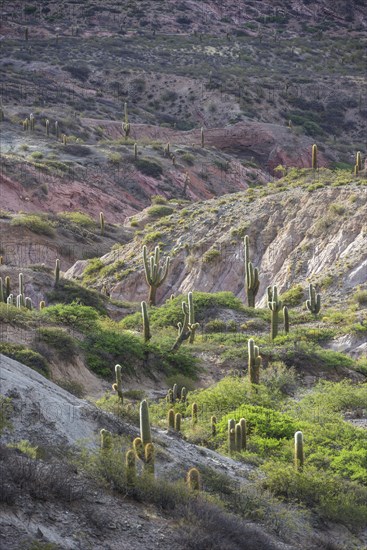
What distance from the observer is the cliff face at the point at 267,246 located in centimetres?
3912

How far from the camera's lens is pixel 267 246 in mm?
42750

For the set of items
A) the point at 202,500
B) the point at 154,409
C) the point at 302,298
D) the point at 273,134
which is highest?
the point at 202,500

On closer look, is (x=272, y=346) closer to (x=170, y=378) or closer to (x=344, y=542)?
(x=170, y=378)

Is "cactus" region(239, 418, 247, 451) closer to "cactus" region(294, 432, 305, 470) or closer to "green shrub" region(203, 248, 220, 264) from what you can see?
"cactus" region(294, 432, 305, 470)

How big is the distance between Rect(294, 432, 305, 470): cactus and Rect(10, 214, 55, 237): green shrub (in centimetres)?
3284

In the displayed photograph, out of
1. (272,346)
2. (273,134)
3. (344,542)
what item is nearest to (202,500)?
(344,542)

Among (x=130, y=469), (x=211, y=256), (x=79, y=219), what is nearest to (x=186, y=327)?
(x=130, y=469)

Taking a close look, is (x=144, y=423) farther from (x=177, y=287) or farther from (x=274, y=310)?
(x=177, y=287)

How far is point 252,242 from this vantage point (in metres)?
43.2

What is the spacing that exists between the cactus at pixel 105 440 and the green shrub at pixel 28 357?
7608mm

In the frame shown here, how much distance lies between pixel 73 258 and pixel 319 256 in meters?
14.6

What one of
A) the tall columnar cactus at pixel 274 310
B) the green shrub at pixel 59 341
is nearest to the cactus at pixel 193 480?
the green shrub at pixel 59 341

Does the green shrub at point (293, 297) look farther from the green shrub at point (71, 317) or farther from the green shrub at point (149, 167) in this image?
the green shrub at point (149, 167)

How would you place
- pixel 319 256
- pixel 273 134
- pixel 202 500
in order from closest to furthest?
pixel 202 500, pixel 319 256, pixel 273 134
